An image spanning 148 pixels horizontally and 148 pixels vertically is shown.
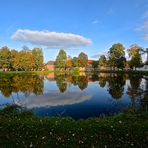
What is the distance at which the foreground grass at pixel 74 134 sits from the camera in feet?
30.0

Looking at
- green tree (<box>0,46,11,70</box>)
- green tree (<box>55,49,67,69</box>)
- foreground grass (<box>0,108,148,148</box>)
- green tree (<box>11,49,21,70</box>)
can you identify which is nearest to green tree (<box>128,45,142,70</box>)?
green tree (<box>11,49,21,70</box>)

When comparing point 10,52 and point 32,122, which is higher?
point 10,52

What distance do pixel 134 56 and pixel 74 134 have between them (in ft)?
332

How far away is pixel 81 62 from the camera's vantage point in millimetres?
167750

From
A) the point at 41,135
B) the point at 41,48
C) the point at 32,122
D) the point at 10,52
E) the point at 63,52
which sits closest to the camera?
the point at 41,135

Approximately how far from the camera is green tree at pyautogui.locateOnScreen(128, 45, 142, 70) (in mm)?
104350

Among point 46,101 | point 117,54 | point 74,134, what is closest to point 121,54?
point 117,54

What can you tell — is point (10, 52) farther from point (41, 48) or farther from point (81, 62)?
point (81, 62)

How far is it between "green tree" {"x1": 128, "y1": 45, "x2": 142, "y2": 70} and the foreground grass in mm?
94928

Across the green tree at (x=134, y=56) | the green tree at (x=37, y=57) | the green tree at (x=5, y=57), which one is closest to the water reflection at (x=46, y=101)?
the green tree at (x=5, y=57)

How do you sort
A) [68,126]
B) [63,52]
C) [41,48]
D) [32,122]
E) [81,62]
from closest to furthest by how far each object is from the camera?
[68,126] < [32,122] < [41,48] < [63,52] < [81,62]

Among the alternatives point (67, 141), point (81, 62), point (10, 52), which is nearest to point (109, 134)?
Result: point (67, 141)

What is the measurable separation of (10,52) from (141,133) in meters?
104

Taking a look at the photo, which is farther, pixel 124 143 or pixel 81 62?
pixel 81 62
